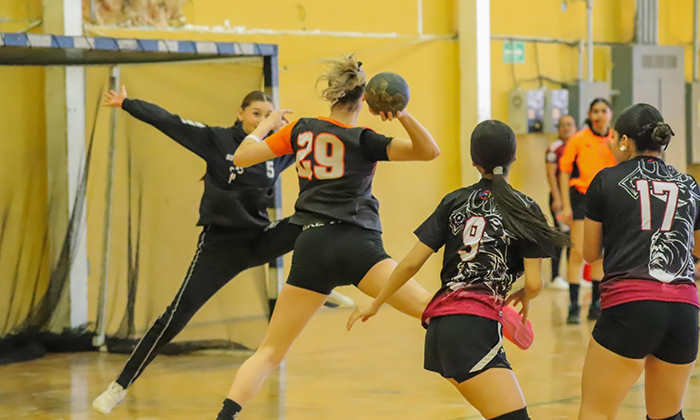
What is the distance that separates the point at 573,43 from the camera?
38.6 ft

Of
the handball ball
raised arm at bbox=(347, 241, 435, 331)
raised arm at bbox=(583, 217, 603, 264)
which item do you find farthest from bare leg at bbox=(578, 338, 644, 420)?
the handball ball

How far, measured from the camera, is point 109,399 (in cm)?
521

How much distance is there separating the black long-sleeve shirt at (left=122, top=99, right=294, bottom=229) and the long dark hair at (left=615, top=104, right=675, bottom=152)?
9.21ft

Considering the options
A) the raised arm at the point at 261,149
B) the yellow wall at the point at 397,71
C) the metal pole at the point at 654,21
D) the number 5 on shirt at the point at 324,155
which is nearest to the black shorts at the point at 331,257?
the number 5 on shirt at the point at 324,155

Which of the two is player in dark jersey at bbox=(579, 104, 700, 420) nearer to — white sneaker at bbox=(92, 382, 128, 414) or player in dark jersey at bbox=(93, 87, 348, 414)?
player in dark jersey at bbox=(93, 87, 348, 414)

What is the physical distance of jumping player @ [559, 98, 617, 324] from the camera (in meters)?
8.13

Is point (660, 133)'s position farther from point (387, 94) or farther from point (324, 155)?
point (324, 155)

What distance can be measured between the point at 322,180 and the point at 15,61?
3798 mm

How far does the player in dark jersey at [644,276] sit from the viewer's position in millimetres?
3482

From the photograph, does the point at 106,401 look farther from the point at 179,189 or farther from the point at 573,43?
the point at 573,43

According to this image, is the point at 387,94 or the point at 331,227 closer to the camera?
the point at 387,94

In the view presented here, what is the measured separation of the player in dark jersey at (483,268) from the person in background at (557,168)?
7.38m

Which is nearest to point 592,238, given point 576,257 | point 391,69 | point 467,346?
point 467,346

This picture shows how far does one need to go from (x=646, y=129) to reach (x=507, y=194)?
642mm
